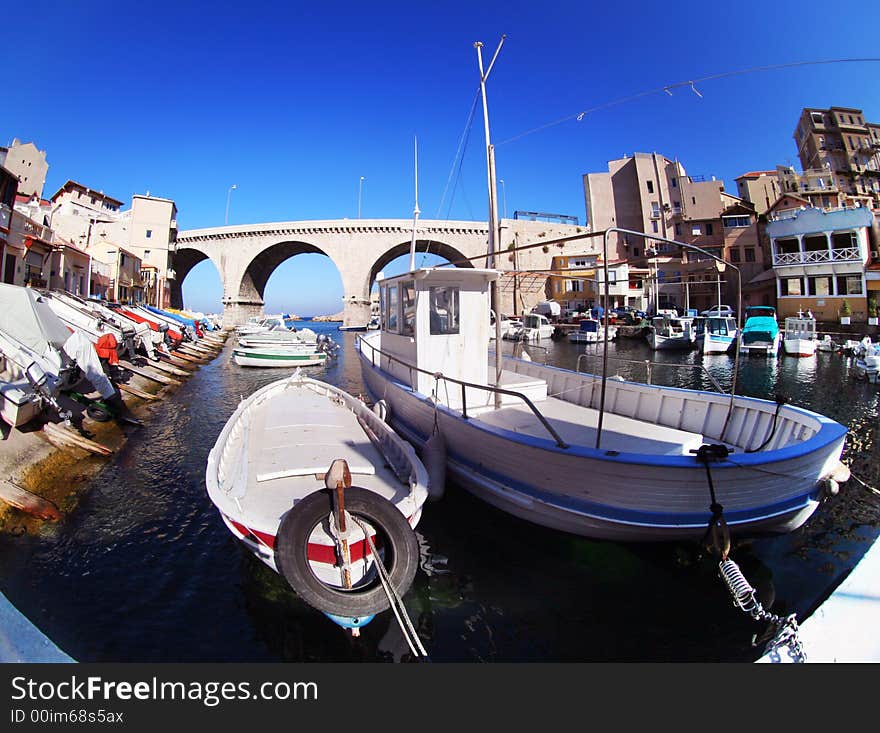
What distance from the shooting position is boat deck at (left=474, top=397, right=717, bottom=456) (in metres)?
5.69

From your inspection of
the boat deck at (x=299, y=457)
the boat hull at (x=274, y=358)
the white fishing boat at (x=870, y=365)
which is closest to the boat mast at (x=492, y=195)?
the boat deck at (x=299, y=457)

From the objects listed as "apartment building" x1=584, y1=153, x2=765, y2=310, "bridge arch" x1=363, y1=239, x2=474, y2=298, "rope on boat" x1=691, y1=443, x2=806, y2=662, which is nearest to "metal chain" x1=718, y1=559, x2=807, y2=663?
"rope on boat" x1=691, y1=443, x2=806, y2=662

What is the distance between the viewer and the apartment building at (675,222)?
42156mm

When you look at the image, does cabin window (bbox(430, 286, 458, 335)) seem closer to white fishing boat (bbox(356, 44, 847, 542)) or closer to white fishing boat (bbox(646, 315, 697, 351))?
white fishing boat (bbox(356, 44, 847, 542))

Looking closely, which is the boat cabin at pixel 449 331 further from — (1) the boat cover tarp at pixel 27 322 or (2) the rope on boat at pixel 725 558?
(1) the boat cover tarp at pixel 27 322

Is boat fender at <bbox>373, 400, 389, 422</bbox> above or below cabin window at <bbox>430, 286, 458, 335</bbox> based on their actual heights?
below

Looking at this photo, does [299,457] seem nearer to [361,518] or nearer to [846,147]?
[361,518]

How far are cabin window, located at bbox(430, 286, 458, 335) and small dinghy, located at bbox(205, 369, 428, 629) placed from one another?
2265mm

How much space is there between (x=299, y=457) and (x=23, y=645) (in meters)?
3.20

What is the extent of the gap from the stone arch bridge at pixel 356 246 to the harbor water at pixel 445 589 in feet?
161

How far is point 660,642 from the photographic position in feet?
12.2

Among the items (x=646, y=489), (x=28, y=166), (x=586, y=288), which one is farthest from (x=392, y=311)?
(x=586, y=288)
